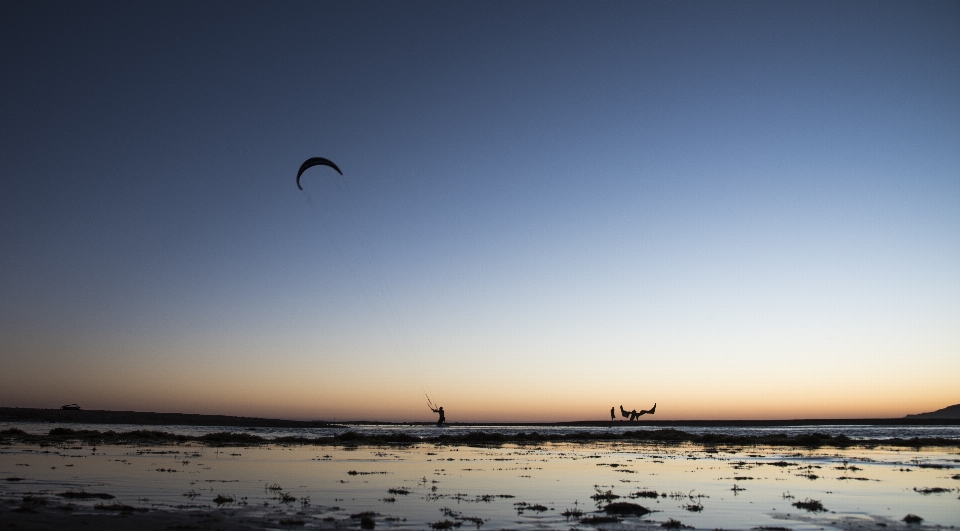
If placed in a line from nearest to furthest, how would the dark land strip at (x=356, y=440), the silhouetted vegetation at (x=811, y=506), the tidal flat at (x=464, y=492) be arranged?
the tidal flat at (x=464, y=492) < the silhouetted vegetation at (x=811, y=506) < the dark land strip at (x=356, y=440)

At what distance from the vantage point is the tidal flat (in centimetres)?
1568

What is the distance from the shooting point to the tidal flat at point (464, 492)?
15680mm

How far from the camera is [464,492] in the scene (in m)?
21.5

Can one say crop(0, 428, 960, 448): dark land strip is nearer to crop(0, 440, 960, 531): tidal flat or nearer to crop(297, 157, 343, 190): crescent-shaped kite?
crop(0, 440, 960, 531): tidal flat

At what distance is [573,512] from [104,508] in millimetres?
12587

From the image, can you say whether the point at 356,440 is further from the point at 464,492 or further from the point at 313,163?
the point at 464,492

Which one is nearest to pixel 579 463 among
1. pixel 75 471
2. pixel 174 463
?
pixel 174 463

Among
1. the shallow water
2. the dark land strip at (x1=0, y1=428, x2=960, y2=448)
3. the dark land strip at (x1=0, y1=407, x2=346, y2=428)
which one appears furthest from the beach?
the dark land strip at (x1=0, y1=407, x2=346, y2=428)

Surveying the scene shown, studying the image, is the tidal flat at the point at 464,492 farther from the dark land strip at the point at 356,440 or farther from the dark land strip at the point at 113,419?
the dark land strip at the point at 113,419

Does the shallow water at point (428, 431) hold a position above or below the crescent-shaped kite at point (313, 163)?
below

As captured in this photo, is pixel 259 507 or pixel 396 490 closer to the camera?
pixel 259 507

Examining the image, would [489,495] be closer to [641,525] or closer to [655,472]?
[641,525]

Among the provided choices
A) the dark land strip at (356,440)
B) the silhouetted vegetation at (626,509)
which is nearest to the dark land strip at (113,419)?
the dark land strip at (356,440)

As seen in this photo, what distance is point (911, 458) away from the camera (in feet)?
121
